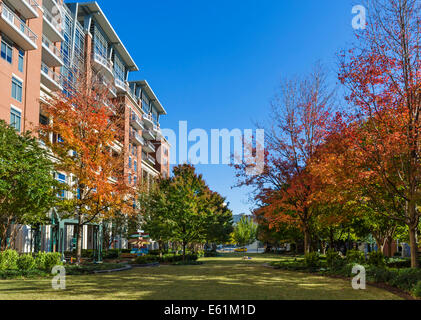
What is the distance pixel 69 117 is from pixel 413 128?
19.3 metres

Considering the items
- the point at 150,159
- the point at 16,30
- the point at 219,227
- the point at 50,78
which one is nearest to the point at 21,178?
the point at 16,30

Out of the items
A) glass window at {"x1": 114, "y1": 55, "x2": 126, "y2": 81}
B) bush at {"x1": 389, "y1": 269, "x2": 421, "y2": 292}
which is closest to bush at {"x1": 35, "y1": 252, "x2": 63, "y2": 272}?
bush at {"x1": 389, "y1": 269, "x2": 421, "y2": 292}

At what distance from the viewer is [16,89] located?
110ft

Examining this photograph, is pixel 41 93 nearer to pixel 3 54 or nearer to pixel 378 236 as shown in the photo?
pixel 3 54

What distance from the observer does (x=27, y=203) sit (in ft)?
71.8

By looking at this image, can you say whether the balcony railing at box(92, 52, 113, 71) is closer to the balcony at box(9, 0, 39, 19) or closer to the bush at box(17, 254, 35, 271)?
the balcony at box(9, 0, 39, 19)

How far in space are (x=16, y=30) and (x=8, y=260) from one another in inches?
860

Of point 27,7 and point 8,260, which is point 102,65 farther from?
point 8,260

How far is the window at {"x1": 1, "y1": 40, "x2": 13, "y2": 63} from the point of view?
32.1 m

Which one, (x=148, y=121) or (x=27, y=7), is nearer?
(x=27, y=7)

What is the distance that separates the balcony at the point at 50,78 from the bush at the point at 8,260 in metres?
23.2

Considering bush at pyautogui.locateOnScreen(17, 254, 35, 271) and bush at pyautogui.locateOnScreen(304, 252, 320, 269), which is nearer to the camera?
bush at pyautogui.locateOnScreen(17, 254, 35, 271)

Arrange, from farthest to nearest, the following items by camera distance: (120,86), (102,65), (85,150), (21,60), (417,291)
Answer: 1. (120,86)
2. (102,65)
3. (21,60)
4. (85,150)
5. (417,291)

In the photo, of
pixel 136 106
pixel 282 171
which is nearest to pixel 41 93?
pixel 282 171
